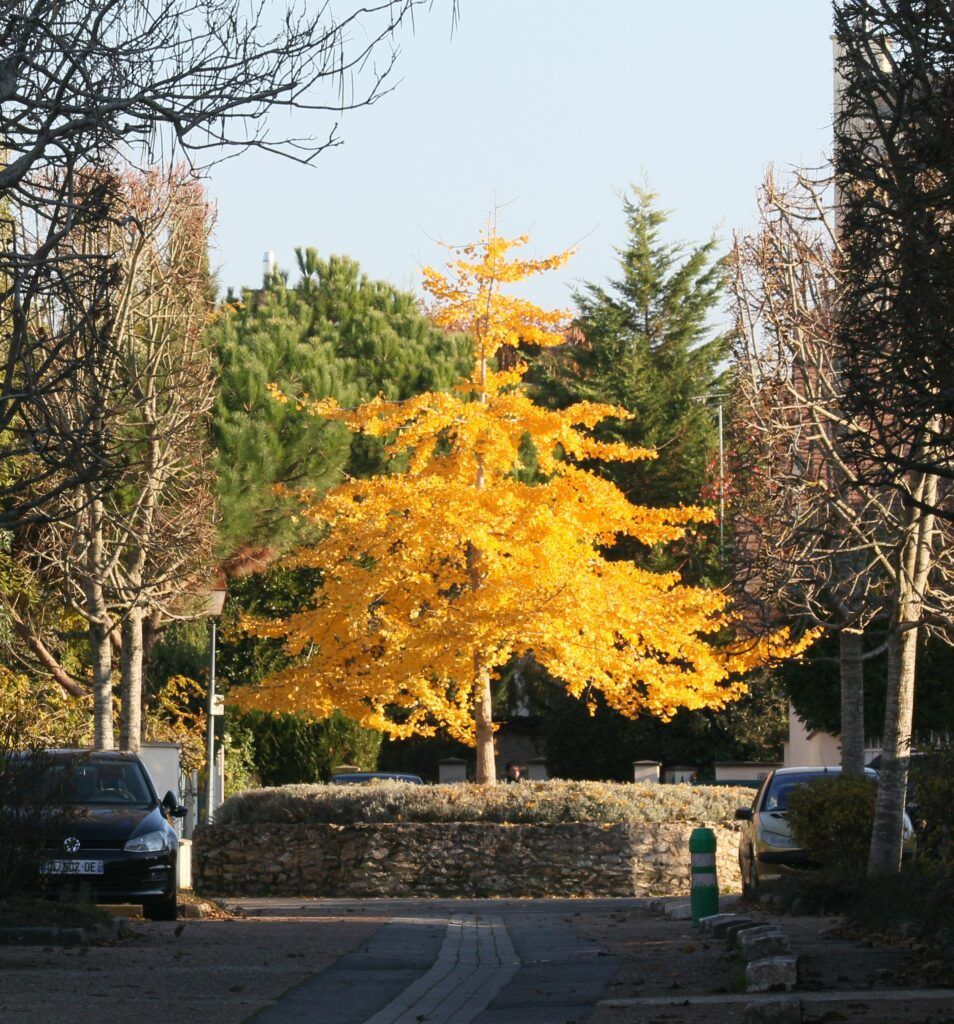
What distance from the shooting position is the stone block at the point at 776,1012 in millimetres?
8000

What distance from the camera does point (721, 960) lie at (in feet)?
38.3

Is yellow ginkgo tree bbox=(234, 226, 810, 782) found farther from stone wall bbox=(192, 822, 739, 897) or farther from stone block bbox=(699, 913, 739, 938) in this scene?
stone block bbox=(699, 913, 739, 938)

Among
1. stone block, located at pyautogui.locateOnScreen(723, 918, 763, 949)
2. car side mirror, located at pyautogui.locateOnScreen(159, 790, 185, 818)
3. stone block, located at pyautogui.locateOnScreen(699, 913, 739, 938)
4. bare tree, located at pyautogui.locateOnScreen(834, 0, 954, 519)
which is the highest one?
bare tree, located at pyautogui.locateOnScreen(834, 0, 954, 519)

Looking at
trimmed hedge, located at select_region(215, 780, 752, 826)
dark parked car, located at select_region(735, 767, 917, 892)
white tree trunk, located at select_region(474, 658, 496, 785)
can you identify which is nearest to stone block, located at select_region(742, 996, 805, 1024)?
dark parked car, located at select_region(735, 767, 917, 892)

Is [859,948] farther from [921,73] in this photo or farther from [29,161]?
[29,161]

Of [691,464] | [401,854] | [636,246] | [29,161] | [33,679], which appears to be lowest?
[401,854]

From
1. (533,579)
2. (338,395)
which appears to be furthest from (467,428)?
(338,395)

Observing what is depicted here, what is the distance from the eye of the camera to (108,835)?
15336mm

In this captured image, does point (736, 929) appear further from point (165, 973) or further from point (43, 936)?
point (43, 936)

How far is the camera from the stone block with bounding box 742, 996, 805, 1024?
8000 millimetres

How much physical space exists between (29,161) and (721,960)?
6.79 metres

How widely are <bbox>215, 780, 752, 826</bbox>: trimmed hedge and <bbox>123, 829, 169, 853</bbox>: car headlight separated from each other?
28.2 ft

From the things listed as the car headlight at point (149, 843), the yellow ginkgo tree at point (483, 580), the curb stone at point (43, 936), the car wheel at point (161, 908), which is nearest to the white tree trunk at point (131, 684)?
the yellow ginkgo tree at point (483, 580)

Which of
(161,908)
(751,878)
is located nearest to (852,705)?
(751,878)
